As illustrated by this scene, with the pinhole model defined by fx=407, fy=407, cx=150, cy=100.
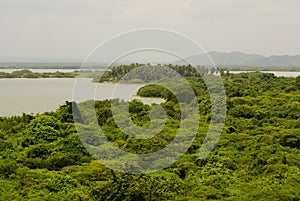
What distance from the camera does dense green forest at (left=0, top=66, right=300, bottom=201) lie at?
8.27 m

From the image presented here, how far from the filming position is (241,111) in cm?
2059

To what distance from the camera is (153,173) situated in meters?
10.1

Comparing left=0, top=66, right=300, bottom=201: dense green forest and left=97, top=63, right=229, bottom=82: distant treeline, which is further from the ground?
left=97, top=63, right=229, bottom=82: distant treeline

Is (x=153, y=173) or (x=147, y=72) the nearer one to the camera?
(x=153, y=173)

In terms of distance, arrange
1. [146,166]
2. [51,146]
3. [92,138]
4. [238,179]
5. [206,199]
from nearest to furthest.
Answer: [206,199], [238,179], [146,166], [51,146], [92,138]

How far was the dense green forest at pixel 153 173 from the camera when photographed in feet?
27.1

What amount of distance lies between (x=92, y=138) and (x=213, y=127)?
515 centimetres

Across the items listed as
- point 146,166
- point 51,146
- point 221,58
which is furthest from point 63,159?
point 221,58

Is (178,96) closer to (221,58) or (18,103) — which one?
(18,103)

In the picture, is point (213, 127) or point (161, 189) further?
point (213, 127)

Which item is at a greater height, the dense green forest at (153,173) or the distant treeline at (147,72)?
the distant treeline at (147,72)

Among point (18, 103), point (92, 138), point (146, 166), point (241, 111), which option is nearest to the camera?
point (146, 166)

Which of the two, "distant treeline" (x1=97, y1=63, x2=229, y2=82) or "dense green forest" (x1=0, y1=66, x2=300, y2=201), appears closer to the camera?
"dense green forest" (x1=0, y1=66, x2=300, y2=201)

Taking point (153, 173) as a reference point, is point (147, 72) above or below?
above
